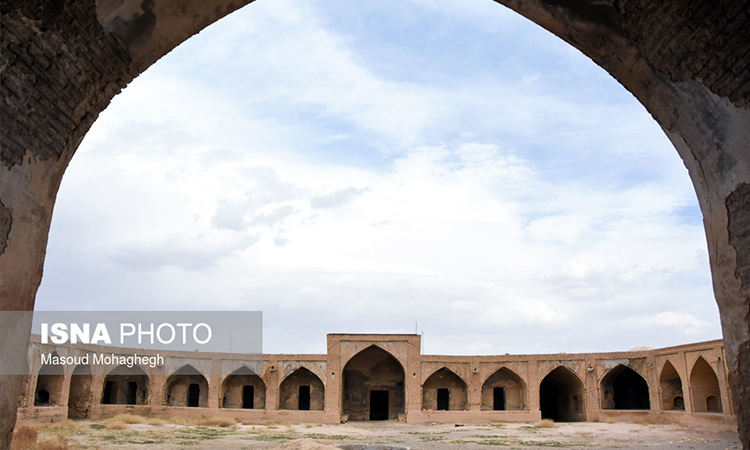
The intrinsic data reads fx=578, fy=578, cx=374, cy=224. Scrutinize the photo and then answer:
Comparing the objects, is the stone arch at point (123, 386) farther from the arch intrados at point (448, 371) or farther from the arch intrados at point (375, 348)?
the arch intrados at point (448, 371)

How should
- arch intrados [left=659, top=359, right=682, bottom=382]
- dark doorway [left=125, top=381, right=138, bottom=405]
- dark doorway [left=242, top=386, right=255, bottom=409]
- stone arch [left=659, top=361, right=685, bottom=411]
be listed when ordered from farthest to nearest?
dark doorway [left=242, top=386, right=255, bottom=409]
dark doorway [left=125, top=381, right=138, bottom=405]
stone arch [left=659, top=361, right=685, bottom=411]
arch intrados [left=659, top=359, right=682, bottom=382]

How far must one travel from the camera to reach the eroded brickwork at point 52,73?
375cm

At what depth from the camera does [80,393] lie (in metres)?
28.8

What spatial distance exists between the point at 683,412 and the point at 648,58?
26472 millimetres

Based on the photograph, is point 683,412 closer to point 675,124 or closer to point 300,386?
point 300,386

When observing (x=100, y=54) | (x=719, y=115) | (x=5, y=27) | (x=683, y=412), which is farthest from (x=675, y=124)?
(x=683, y=412)

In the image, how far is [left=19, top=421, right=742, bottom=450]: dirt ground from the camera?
1766 cm

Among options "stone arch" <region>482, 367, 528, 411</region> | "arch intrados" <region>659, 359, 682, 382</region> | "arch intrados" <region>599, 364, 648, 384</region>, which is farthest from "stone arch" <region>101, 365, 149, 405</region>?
"arch intrados" <region>659, 359, 682, 382</region>

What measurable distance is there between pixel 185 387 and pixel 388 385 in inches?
471

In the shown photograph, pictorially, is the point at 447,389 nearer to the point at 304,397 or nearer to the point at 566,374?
the point at 566,374

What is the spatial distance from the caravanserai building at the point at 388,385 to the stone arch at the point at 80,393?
2.0 inches

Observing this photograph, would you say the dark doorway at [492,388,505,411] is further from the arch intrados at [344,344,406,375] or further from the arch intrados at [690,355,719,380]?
the arch intrados at [690,355,719,380]

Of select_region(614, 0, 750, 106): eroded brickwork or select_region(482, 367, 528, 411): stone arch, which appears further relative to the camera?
select_region(482, 367, 528, 411): stone arch

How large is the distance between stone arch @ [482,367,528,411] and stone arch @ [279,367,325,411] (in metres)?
9.27
